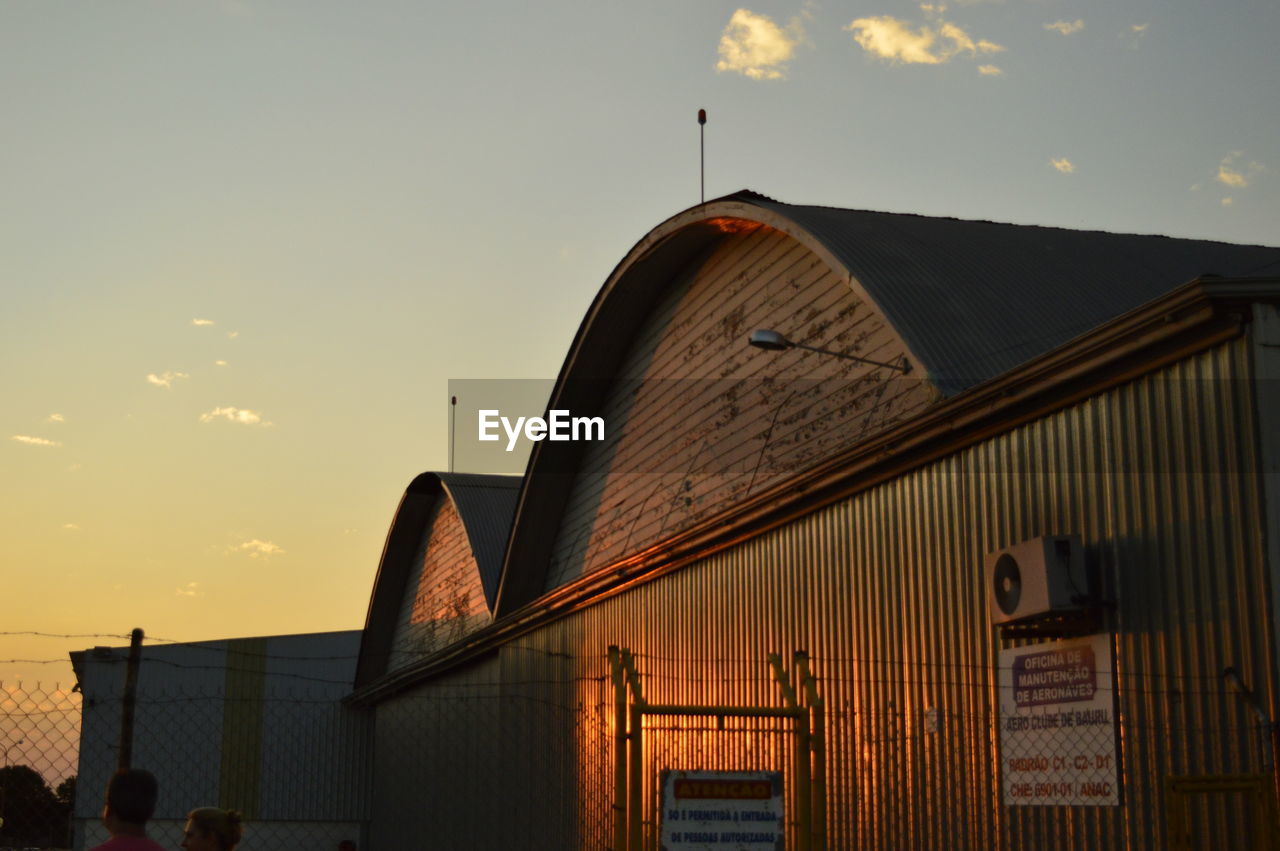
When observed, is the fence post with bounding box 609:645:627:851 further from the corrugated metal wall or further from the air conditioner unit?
the corrugated metal wall

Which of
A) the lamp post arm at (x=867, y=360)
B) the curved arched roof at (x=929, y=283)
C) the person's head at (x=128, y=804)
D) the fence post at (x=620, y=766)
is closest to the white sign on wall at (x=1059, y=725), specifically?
the fence post at (x=620, y=766)

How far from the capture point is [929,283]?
16.8 m

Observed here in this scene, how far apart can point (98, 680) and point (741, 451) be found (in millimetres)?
21418

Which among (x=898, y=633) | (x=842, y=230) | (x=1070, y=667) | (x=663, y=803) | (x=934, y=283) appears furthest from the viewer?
(x=842, y=230)

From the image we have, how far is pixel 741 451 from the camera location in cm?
1930

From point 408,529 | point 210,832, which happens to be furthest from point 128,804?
point 408,529

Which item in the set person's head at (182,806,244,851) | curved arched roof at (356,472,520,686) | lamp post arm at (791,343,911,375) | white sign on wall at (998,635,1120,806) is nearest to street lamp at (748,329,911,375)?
lamp post arm at (791,343,911,375)

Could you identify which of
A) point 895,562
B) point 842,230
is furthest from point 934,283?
point 895,562

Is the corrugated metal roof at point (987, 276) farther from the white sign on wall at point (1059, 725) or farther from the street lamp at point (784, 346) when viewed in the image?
the white sign on wall at point (1059, 725)

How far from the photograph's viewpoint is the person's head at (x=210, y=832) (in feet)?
21.7

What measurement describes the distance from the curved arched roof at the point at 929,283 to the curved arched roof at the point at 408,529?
8763 millimetres

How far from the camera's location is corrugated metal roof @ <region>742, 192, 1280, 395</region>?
1559cm

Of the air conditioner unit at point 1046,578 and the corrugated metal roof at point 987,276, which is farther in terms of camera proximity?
the corrugated metal roof at point 987,276

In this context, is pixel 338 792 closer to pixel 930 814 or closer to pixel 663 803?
pixel 930 814
